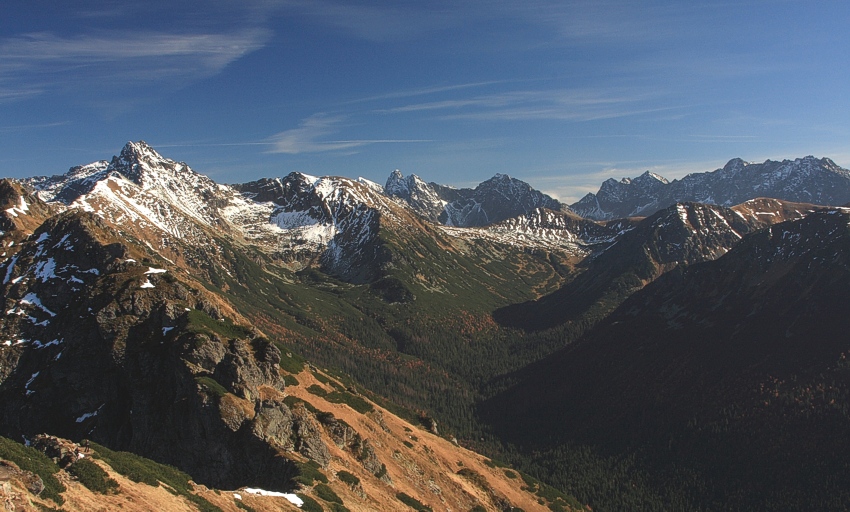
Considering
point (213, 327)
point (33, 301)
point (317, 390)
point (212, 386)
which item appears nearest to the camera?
→ point (212, 386)

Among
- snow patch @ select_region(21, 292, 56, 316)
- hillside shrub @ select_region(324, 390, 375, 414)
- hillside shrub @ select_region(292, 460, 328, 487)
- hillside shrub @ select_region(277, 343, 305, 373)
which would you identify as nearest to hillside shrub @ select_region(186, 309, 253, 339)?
hillside shrub @ select_region(277, 343, 305, 373)

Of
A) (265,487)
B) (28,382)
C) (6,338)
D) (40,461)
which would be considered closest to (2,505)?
(40,461)

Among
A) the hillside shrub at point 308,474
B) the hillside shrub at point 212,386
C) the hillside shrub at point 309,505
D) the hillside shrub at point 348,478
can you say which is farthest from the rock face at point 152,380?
the hillside shrub at point 348,478

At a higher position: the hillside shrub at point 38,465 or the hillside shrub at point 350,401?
the hillside shrub at point 38,465

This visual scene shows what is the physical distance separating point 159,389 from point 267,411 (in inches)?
1086

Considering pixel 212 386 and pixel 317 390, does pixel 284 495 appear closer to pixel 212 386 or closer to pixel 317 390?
pixel 212 386

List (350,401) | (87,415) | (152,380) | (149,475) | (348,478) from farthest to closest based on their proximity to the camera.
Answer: (350,401) < (87,415) < (152,380) < (348,478) < (149,475)

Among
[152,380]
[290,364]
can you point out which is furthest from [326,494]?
[290,364]

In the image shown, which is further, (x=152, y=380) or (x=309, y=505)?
(x=152, y=380)

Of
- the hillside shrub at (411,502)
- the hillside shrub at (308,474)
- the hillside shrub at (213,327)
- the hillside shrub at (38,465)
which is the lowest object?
the hillside shrub at (411,502)

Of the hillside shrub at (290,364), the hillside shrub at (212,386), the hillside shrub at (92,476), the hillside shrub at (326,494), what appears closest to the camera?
the hillside shrub at (92,476)

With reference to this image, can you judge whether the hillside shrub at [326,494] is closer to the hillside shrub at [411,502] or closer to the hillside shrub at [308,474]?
the hillside shrub at [308,474]

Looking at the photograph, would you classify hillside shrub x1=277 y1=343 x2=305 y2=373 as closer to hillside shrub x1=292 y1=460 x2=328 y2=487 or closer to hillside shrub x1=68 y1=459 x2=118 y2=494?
hillside shrub x1=292 y1=460 x2=328 y2=487

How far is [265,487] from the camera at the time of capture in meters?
75.9
